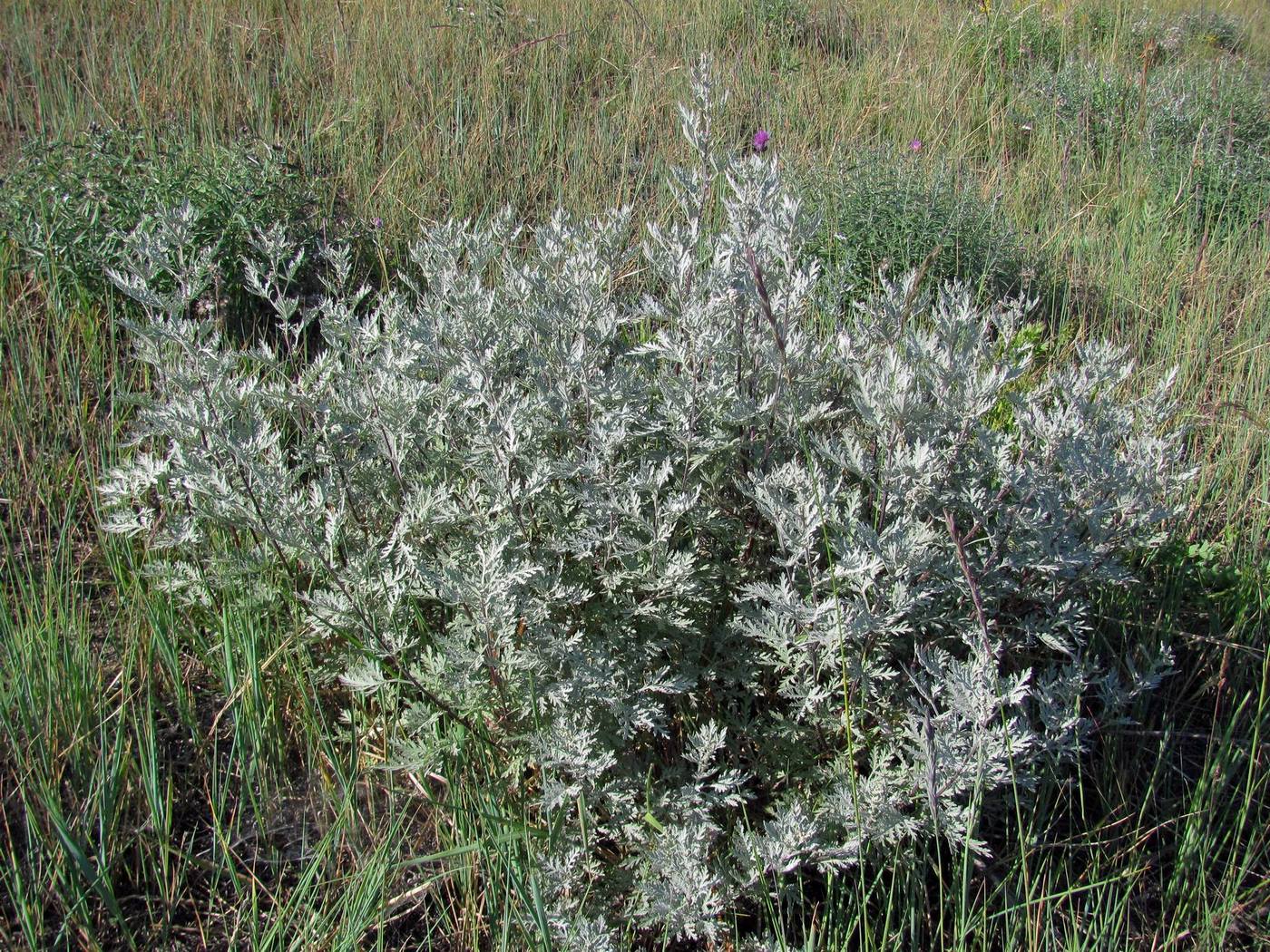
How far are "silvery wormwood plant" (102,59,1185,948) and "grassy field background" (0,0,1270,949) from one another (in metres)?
0.18

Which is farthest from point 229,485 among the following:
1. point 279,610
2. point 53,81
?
point 53,81

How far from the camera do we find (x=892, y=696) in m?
2.09

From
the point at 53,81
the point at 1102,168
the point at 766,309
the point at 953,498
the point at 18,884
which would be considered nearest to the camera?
the point at 766,309

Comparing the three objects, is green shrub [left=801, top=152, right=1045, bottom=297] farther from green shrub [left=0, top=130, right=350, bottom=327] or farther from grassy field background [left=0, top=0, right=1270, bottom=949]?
green shrub [left=0, top=130, right=350, bottom=327]

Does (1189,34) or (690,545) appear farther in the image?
(1189,34)

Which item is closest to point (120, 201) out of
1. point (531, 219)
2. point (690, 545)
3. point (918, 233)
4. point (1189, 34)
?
point (531, 219)

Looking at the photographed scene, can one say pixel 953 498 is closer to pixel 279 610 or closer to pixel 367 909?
pixel 367 909

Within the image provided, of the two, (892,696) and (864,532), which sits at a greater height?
(864,532)

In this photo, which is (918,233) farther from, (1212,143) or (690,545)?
(690,545)

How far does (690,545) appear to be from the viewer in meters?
2.27

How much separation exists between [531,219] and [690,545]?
8.07ft

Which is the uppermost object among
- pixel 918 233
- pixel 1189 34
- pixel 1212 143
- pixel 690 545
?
pixel 1189 34

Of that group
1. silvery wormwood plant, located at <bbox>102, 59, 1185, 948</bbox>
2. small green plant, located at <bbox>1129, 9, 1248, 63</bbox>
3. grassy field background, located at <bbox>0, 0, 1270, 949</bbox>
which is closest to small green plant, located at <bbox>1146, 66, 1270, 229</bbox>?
grassy field background, located at <bbox>0, 0, 1270, 949</bbox>

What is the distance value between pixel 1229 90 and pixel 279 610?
5.70m
